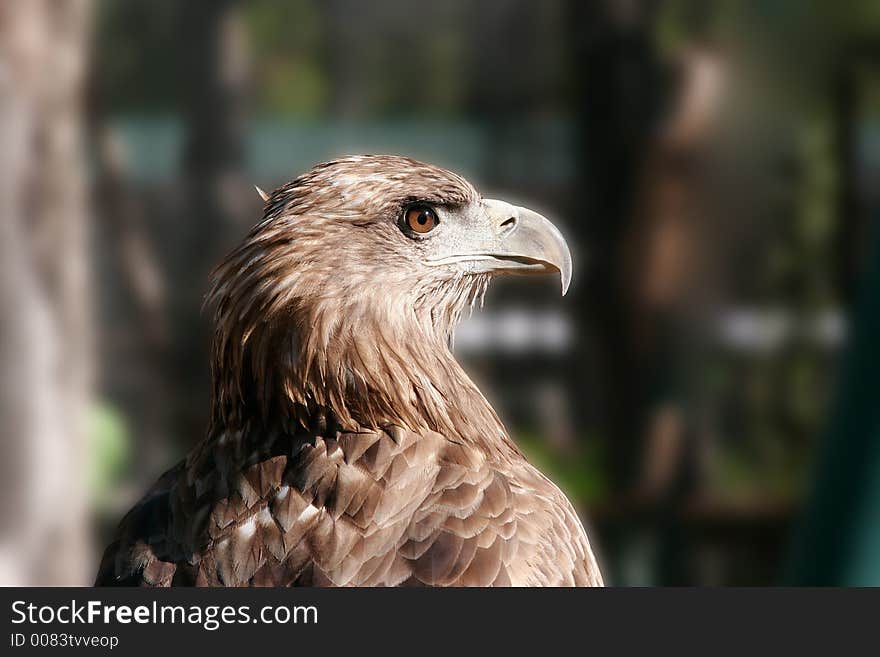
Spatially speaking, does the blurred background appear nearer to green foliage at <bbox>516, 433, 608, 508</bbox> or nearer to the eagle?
green foliage at <bbox>516, 433, 608, 508</bbox>

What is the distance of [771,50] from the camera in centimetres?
1019

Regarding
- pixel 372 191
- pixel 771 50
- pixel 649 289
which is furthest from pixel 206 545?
pixel 771 50

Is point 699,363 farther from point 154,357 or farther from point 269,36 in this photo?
point 269,36

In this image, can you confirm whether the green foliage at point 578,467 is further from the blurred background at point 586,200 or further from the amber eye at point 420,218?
→ the amber eye at point 420,218

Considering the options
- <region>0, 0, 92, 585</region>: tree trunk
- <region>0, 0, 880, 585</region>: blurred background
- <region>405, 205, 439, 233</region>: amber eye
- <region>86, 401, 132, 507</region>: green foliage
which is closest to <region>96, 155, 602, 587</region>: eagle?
<region>405, 205, 439, 233</region>: amber eye

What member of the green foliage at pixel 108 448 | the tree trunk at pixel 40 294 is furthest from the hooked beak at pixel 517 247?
the green foliage at pixel 108 448

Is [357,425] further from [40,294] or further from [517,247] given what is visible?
[40,294]

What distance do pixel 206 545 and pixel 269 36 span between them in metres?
10.0

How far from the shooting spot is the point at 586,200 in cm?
896

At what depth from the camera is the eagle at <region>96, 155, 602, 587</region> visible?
6.19 ft

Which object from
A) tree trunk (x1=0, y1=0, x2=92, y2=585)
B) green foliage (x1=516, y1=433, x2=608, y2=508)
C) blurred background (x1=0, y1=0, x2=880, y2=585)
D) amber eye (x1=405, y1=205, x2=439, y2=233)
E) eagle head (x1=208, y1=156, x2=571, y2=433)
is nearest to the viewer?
eagle head (x1=208, y1=156, x2=571, y2=433)

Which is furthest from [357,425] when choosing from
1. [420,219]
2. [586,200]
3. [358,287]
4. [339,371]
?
[586,200]

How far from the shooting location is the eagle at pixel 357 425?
1.89 m

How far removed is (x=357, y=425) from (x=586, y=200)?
23.3 ft
